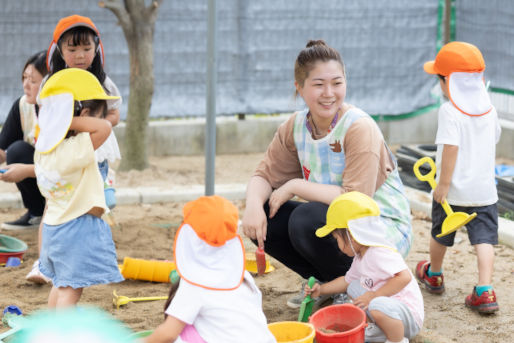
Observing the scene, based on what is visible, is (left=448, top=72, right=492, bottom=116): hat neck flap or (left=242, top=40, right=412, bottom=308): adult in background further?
(left=448, top=72, right=492, bottom=116): hat neck flap

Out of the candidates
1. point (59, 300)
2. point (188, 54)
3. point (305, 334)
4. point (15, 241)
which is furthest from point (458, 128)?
point (188, 54)

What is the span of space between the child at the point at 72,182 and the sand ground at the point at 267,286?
35cm

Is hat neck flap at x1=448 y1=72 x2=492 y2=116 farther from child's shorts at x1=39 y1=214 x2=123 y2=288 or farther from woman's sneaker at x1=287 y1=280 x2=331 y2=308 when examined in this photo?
child's shorts at x1=39 y1=214 x2=123 y2=288

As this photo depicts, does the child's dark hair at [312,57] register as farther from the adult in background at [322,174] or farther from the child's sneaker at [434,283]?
the child's sneaker at [434,283]

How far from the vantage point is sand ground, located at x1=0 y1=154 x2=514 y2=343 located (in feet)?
11.2

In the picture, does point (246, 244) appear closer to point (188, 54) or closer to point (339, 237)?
point (339, 237)

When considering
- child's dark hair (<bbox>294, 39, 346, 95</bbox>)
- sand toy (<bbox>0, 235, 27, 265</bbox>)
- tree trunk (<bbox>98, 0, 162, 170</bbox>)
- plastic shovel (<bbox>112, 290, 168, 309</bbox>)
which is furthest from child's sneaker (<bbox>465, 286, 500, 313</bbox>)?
tree trunk (<bbox>98, 0, 162, 170</bbox>)

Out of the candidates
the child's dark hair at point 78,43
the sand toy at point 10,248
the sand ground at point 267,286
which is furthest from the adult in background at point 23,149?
the child's dark hair at point 78,43

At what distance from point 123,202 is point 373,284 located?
2.80 metres

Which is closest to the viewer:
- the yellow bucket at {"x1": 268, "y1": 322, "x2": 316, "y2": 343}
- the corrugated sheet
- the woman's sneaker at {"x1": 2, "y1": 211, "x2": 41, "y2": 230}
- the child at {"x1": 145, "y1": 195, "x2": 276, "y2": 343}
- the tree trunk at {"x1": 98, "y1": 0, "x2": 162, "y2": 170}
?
the child at {"x1": 145, "y1": 195, "x2": 276, "y2": 343}

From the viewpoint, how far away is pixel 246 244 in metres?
4.60

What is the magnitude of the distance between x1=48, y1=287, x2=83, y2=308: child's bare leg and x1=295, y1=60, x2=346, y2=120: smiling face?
126 cm

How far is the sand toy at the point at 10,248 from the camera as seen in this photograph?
420 centimetres

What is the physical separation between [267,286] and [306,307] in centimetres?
58
